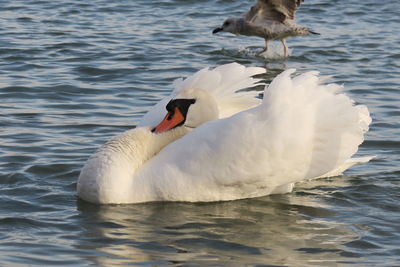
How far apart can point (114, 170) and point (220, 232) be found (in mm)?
1023

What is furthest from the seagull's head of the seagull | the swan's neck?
the swan's neck

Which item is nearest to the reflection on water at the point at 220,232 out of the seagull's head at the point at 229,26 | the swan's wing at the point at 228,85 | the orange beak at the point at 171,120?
the orange beak at the point at 171,120

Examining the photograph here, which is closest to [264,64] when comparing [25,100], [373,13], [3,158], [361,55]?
[361,55]

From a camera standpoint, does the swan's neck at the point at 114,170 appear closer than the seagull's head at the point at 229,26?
Yes

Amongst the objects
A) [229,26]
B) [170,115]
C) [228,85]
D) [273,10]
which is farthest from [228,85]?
[273,10]

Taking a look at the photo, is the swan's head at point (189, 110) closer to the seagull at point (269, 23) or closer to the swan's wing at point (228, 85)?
the swan's wing at point (228, 85)

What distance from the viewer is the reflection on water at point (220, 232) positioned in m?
6.56

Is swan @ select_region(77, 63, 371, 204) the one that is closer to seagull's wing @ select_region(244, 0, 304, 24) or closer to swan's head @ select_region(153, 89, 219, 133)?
swan's head @ select_region(153, 89, 219, 133)

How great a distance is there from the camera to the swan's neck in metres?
7.70

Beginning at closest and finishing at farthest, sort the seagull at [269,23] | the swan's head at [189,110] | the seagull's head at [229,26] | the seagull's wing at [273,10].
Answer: the swan's head at [189,110] < the seagull's head at [229,26] < the seagull at [269,23] < the seagull's wing at [273,10]

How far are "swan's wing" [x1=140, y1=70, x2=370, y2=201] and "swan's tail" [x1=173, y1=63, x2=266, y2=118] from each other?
54 cm

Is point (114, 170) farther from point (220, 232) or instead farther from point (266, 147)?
point (266, 147)

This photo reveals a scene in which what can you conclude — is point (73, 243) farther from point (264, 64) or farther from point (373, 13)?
point (373, 13)

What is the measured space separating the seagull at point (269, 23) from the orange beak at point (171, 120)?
866cm
